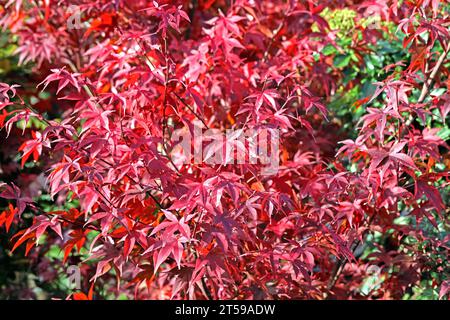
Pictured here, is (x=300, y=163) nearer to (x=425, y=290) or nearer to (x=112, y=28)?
(x=425, y=290)

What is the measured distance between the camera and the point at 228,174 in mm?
2053

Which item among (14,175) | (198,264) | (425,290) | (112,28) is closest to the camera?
(198,264)

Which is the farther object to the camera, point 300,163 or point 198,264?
point 300,163

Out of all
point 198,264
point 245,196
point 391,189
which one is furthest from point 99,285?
point 391,189

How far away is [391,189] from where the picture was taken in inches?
91.1

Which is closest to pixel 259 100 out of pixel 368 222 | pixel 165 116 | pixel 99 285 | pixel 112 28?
pixel 165 116

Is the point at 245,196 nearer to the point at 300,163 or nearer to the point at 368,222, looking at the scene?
the point at 300,163

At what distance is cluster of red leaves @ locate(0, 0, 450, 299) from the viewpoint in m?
2.13

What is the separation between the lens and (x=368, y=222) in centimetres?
259

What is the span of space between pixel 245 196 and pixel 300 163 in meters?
0.28

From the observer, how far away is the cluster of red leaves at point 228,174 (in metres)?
2.13

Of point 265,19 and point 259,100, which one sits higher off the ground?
point 265,19
